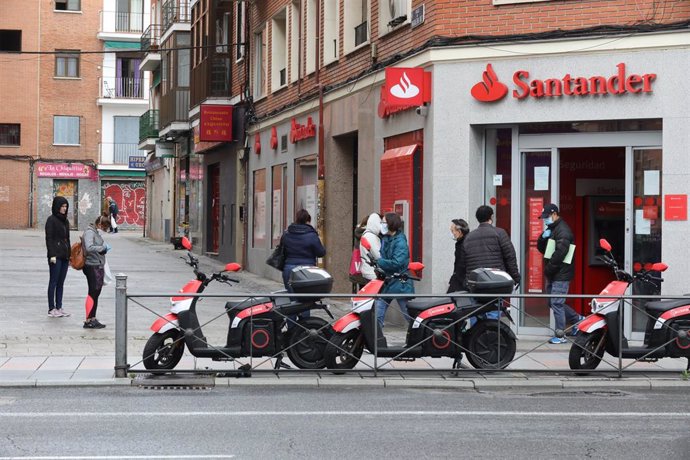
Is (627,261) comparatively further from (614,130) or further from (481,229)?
(481,229)

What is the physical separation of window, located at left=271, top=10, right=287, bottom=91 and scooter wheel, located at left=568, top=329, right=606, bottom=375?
1671 cm

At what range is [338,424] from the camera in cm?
925

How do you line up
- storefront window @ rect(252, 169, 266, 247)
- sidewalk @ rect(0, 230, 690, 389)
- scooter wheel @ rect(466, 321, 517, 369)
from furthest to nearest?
storefront window @ rect(252, 169, 266, 247), scooter wheel @ rect(466, 321, 517, 369), sidewalk @ rect(0, 230, 690, 389)

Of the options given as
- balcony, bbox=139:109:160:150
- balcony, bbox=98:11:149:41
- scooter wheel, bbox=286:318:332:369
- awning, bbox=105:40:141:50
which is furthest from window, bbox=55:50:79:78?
scooter wheel, bbox=286:318:332:369

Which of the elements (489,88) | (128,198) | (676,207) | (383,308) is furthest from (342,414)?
(128,198)

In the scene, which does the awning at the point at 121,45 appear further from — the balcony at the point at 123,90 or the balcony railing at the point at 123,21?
the balcony at the point at 123,90

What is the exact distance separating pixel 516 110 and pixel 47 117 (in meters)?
48.2

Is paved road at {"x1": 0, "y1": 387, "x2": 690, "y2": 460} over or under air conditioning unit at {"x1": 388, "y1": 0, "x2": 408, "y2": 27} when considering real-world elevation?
under

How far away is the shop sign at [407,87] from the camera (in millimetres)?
17234

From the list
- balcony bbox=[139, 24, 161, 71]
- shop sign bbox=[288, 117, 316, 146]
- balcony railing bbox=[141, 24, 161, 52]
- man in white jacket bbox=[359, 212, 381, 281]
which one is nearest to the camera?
man in white jacket bbox=[359, 212, 381, 281]

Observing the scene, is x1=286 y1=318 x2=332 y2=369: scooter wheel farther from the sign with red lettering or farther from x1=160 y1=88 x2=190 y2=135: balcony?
x1=160 y1=88 x2=190 y2=135: balcony

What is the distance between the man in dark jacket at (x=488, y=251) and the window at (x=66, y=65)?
50.7 m

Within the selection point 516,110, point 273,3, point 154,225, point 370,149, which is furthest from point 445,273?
point 154,225

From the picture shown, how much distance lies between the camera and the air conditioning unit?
18516 mm
